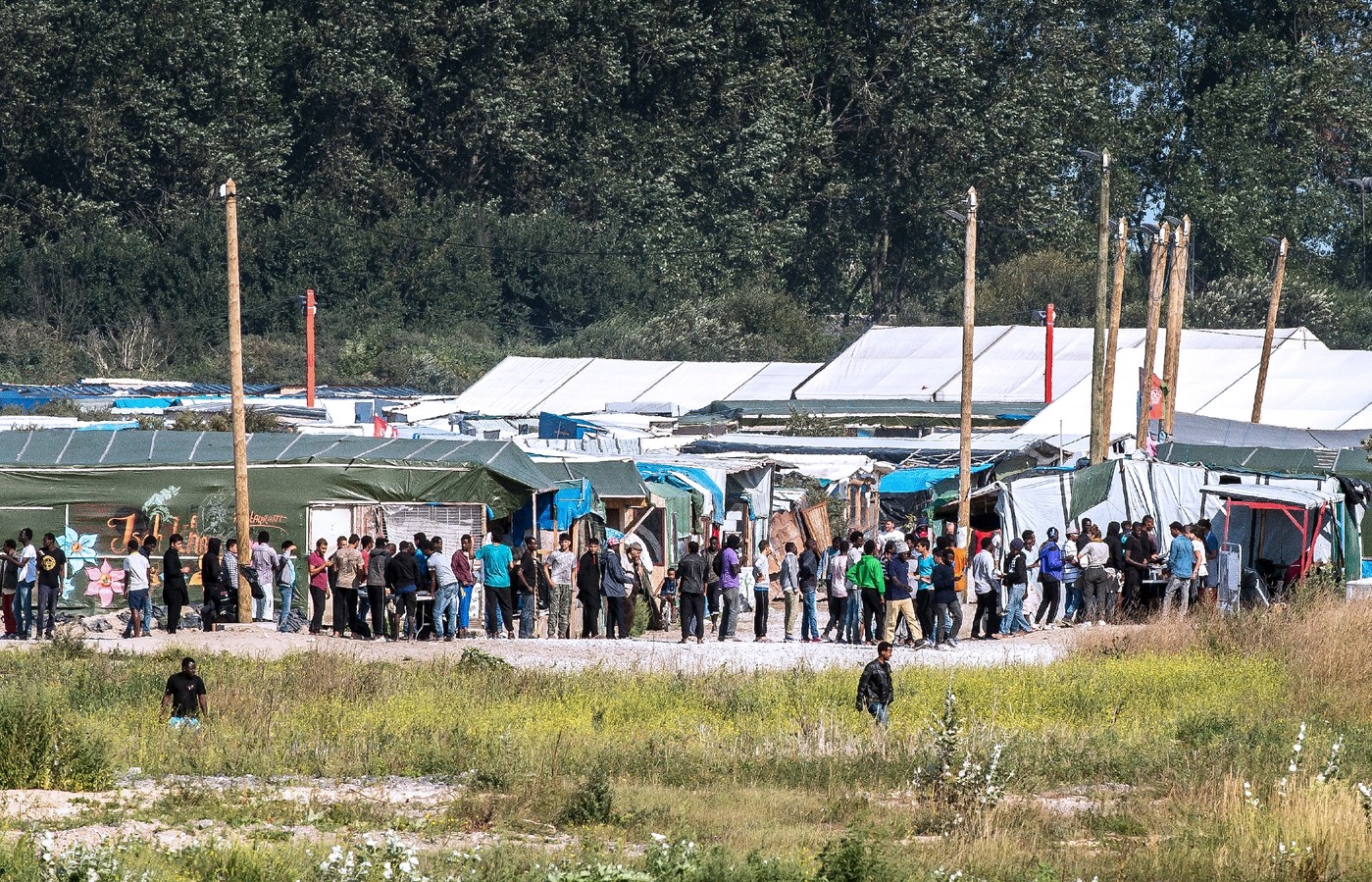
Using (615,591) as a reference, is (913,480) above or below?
above

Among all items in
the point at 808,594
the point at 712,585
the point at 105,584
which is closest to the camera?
the point at 712,585

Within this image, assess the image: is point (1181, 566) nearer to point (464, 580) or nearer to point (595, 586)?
point (595, 586)

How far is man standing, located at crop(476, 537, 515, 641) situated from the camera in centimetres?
2308

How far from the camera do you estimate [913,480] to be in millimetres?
34125

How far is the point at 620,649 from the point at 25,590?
666 cm

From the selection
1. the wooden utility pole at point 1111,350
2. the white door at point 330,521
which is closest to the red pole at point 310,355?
the wooden utility pole at point 1111,350

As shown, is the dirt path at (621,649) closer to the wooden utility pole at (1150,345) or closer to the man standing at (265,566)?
the man standing at (265,566)

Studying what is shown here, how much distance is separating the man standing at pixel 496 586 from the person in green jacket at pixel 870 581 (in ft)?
12.9

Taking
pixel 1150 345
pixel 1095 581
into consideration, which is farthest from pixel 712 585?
pixel 1150 345

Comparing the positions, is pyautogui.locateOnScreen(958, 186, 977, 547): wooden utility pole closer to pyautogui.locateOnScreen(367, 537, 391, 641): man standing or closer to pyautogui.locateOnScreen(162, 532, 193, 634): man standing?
pyautogui.locateOnScreen(367, 537, 391, 641): man standing

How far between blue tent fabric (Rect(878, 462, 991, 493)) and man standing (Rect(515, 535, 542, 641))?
38.5 feet

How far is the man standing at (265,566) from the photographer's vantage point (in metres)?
23.2

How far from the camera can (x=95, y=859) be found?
10.2m

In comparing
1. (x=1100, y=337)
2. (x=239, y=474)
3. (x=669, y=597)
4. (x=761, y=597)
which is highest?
(x=1100, y=337)
